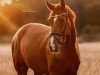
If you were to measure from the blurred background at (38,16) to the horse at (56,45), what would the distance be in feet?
112

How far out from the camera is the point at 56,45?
23.2 ft

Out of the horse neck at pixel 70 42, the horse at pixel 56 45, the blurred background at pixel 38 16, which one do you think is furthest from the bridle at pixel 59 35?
the blurred background at pixel 38 16

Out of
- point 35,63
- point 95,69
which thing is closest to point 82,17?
point 95,69

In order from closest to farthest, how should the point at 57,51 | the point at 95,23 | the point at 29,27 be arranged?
1. the point at 57,51
2. the point at 29,27
3. the point at 95,23

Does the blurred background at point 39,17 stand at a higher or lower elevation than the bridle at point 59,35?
lower

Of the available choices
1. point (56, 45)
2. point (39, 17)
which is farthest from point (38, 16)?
point (56, 45)

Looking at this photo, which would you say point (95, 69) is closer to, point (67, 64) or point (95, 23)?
point (67, 64)

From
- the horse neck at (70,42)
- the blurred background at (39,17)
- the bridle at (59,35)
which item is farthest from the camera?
the blurred background at (39,17)

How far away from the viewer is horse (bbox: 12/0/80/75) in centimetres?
711

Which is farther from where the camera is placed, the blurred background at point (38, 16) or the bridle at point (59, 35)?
the blurred background at point (38, 16)

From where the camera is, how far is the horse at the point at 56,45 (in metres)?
7.11

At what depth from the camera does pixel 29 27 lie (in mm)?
9992

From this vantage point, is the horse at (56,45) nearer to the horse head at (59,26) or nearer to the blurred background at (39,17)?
the horse head at (59,26)

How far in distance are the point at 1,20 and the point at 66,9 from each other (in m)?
38.2
